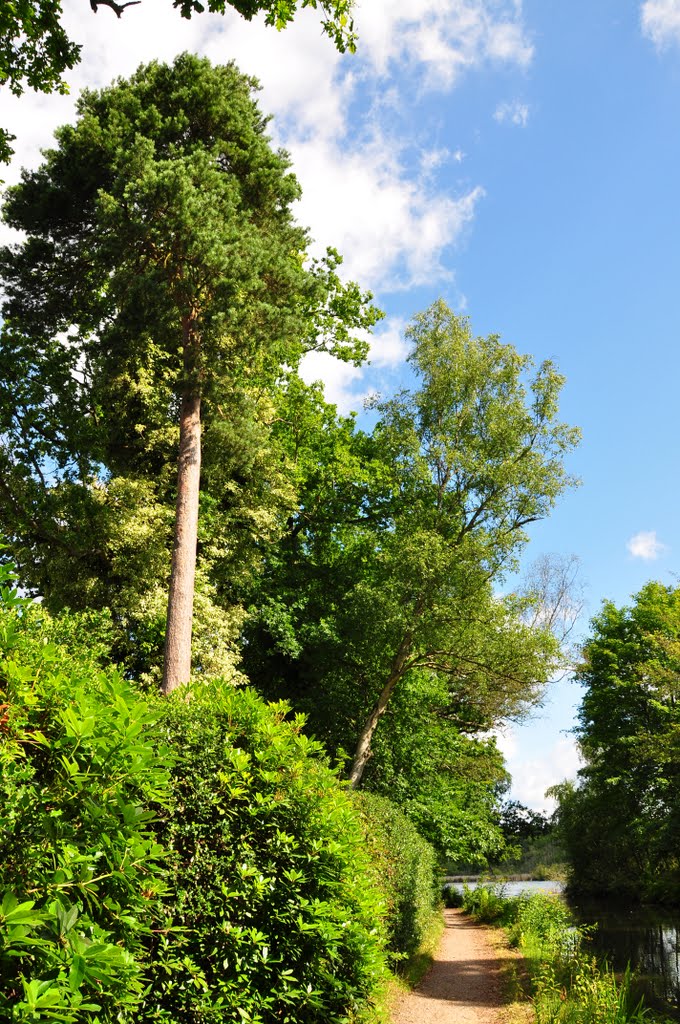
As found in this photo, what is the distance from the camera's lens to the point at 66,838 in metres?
2.81

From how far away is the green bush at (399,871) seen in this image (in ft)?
40.5

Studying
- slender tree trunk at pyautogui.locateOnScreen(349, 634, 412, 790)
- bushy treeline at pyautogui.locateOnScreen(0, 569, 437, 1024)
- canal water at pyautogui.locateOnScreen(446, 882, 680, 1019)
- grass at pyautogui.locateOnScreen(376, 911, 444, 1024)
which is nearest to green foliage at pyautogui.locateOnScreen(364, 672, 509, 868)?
slender tree trunk at pyautogui.locateOnScreen(349, 634, 412, 790)

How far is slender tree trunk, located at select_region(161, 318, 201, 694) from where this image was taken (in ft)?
42.4

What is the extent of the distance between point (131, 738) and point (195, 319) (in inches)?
489

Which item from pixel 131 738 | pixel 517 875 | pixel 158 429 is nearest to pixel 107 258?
pixel 158 429

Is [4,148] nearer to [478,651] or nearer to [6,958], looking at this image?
[6,958]

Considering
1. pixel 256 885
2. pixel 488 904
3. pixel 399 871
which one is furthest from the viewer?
pixel 488 904

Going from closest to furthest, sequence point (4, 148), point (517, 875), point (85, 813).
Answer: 1. point (85, 813)
2. point (4, 148)
3. point (517, 875)

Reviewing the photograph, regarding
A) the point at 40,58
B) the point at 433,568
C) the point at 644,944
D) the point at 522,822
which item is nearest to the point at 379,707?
the point at 433,568

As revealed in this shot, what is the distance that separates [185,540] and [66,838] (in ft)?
35.6

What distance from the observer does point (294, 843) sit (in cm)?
466

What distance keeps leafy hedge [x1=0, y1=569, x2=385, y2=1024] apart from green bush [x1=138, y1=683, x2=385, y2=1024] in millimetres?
11

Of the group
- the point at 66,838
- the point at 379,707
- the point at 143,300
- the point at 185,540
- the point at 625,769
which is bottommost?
the point at 66,838

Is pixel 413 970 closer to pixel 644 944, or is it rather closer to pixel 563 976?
pixel 563 976
